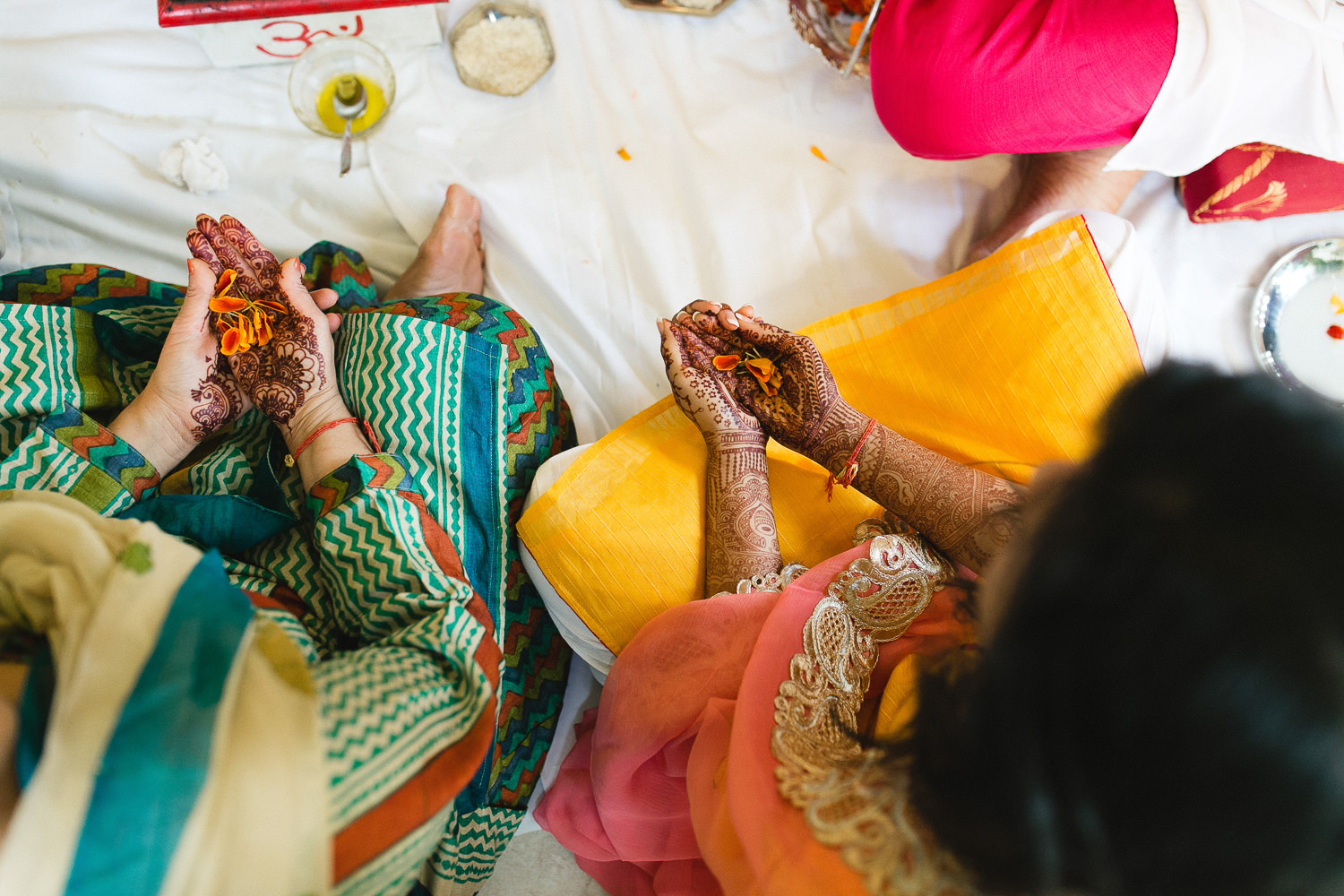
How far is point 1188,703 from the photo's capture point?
38 centimetres

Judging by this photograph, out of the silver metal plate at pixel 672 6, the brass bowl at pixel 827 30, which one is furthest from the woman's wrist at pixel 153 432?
the brass bowl at pixel 827 30

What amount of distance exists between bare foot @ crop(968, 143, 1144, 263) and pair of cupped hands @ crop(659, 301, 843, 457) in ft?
1.64

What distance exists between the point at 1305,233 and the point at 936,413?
0.83 meters

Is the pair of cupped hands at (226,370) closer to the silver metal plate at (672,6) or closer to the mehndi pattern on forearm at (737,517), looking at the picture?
the mehndi pattern on forearm at (737,517)

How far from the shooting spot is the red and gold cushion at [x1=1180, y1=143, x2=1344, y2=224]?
1.16 metres

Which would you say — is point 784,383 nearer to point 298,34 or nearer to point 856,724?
point 856,724

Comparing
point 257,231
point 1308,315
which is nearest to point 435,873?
point 257,231

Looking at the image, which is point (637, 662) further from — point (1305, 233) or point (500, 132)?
point (1305, 233)

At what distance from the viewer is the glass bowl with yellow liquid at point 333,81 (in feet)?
4.15

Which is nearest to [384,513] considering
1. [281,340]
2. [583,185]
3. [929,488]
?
[281,340]

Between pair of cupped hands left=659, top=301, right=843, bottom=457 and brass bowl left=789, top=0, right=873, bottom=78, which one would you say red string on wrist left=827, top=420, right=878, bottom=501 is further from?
brass bowl left=789, top=0, right=873, bottom=78

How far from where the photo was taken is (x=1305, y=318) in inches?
47.1

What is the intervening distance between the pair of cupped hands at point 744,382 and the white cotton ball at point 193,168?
0.84m

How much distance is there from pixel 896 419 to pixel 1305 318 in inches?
30.2
